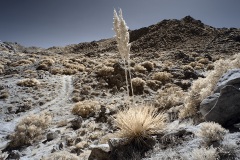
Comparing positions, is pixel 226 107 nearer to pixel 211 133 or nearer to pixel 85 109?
pixel 211 133

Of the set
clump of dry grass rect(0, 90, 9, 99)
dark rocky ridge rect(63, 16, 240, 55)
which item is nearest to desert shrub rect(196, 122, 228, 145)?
clump of dry grass rect(0, 90, 9, 99)

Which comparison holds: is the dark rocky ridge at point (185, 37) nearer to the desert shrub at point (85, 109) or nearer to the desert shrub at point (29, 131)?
the desert shrub at point (85, 109)

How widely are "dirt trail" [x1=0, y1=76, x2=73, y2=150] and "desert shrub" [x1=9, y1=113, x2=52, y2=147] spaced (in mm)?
585

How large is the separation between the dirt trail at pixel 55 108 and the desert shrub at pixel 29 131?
0.58 meters

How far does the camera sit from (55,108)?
1504 centimetres

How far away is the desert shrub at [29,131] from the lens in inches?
397

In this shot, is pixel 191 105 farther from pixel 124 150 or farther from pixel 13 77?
pixel 13 77

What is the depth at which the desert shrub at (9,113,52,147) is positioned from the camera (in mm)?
10094

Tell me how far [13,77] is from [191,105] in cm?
1926

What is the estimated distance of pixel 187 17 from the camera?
62.4 m

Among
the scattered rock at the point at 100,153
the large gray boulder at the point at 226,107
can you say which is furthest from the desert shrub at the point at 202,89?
the scattered rock at the point at 100,153

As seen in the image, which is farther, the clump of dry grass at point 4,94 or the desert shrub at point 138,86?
the desert shrub at point 138,86

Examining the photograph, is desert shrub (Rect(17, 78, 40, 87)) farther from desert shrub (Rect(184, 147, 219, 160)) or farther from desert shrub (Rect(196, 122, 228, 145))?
desert shrub (Rect(184, 147, 219, 160))

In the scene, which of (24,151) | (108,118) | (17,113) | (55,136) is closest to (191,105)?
(108,118)
